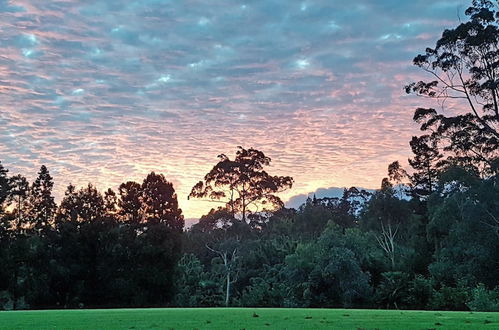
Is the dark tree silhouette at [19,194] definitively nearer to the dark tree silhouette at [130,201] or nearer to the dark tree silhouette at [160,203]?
the dark tree silhouette at [130,201]

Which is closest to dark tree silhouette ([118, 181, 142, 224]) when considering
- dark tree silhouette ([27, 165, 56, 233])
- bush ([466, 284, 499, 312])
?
dark tree silhouette ([27, 165, 56, 233])

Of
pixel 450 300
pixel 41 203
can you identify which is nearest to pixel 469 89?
pixel 450 300

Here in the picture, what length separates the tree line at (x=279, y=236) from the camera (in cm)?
3000

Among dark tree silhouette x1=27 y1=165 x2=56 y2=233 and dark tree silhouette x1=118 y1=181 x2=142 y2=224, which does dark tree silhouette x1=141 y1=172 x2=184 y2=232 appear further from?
dark tree silhouette x1=27 y1=165 x2=56 y2=233

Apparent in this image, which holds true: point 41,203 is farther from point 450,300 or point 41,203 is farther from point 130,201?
point 450,300

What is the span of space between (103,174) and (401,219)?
27.8 metres

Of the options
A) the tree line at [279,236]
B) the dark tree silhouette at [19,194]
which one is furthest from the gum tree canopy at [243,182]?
the dark tree silhouette at [19,194]

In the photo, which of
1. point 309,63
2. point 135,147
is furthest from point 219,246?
point 309,63

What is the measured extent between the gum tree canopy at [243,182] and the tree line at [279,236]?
0.35 ft

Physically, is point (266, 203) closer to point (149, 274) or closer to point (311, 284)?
point (149, 274)

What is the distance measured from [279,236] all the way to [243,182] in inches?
262

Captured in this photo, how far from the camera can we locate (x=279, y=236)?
49.7 meters

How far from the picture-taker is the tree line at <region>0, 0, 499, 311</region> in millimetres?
30000

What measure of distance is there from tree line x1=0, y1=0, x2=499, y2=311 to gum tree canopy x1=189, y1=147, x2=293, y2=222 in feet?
0.35
